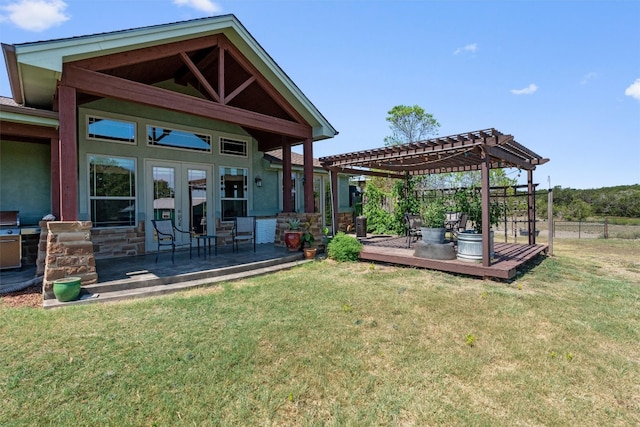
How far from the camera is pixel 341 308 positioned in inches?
157

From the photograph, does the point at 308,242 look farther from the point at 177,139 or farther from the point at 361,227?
the point at 177,139

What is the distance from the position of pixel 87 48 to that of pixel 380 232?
414 inches

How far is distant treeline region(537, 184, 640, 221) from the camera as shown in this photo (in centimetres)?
2069

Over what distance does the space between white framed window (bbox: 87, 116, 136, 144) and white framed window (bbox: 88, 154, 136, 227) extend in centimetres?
44

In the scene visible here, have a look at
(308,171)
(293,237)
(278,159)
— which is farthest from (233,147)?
(293,237)

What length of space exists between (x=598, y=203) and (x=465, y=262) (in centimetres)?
2476

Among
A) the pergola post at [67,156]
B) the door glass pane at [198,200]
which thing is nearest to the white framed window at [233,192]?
the door glass pane at [198,200]

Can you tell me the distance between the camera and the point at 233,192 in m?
8.81

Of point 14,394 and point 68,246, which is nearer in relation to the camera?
point 14,394

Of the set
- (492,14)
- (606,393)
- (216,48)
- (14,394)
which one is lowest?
(606,393)

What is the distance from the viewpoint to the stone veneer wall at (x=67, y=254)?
4105mm

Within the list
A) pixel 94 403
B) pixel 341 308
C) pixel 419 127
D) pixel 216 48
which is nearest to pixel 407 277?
pixel 341 308

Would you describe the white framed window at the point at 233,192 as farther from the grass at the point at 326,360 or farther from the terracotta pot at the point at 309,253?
the grass at the point at 326,360

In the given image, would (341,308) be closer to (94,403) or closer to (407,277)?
(407,277)
